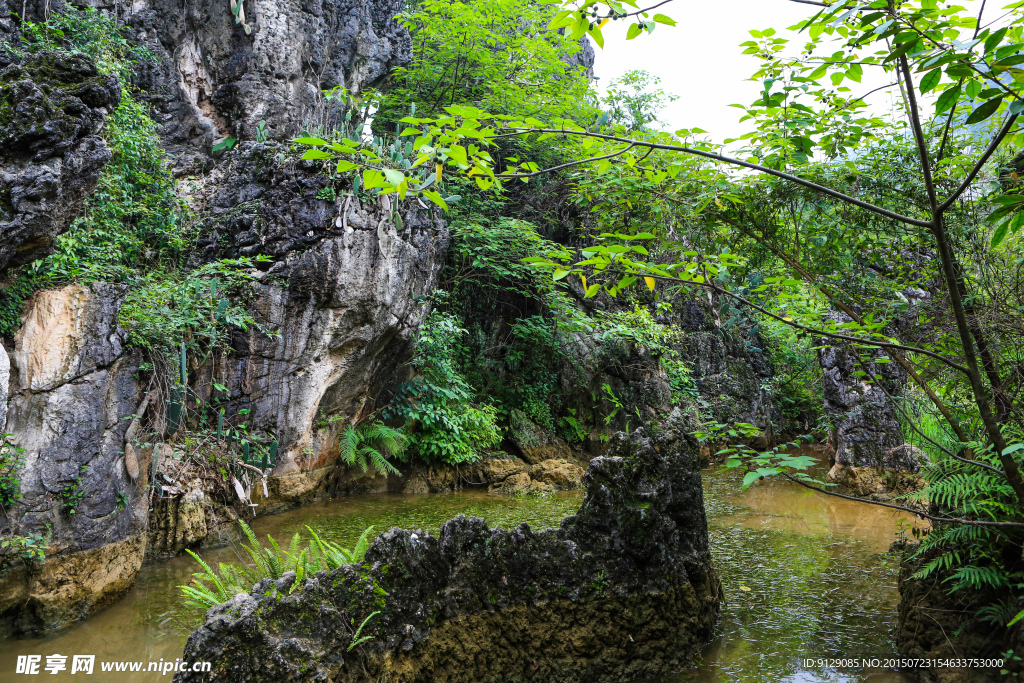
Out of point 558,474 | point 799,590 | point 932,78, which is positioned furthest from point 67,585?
point 558,474

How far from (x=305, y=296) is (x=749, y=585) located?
23.1ft

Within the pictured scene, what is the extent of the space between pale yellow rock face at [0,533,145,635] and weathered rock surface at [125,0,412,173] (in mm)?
7558

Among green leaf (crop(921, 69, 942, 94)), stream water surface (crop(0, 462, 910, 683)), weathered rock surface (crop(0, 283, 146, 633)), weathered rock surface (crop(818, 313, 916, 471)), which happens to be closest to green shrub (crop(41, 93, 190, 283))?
weathered rock surface (crop(0, 283, 146, 633))

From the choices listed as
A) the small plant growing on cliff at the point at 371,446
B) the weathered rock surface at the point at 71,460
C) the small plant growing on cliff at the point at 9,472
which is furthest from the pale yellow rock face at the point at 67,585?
the small plant growing on cliff at the point at 371,446

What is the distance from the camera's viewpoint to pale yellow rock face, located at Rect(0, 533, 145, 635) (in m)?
4.68

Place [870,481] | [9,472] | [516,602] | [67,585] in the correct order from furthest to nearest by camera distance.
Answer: [870,481]
[67,585]
[9,472]
[516,602]

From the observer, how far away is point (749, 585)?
5836 mm

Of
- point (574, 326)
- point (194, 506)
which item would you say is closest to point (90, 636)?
point (194, 506)

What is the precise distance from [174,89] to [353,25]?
4300 mm

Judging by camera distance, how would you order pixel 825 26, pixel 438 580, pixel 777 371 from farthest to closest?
pixel 777 371 < pixel 438 580 < pixel 825 26

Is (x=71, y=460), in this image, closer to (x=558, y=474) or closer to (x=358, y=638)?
(x=358, y=638)

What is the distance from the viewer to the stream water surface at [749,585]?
4.45m

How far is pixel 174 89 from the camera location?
10703 millimetres

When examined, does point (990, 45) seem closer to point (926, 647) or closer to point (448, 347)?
point (926, 647)
